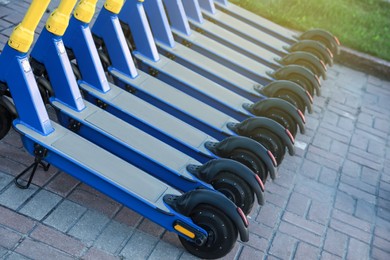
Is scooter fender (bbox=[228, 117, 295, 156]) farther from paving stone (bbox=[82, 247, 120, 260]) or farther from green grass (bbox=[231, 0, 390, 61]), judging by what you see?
green grass (bbox=[231, 0, 390, 61])

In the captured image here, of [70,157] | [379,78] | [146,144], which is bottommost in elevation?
[70,157]

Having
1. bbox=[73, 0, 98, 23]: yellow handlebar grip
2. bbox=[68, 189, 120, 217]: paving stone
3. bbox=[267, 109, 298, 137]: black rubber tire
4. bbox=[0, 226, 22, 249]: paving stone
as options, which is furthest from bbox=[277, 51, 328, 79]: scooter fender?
bbox=[0, 226, 22, 249]: paving stone

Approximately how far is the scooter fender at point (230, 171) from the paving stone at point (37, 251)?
3.27 feet

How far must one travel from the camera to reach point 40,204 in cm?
359

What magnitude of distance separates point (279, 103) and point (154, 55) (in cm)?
118

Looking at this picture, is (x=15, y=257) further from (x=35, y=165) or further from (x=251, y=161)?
(x=251, y=161)

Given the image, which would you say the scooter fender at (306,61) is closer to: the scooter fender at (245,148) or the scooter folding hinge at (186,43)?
the scooter folding hinge at (186,43)

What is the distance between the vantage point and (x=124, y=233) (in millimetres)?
3570

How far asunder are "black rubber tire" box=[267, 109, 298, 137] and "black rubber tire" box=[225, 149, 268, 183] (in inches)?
26.0

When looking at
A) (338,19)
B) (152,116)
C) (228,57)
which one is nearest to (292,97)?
(228,57)

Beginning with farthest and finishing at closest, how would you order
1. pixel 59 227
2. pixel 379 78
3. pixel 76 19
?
pixel 379 78
pixel 76 19
pixel 59 227

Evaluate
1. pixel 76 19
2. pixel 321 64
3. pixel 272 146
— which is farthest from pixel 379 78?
pixel 76 19

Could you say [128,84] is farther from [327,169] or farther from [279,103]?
[327,169]

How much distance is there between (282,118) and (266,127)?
0.37 m
